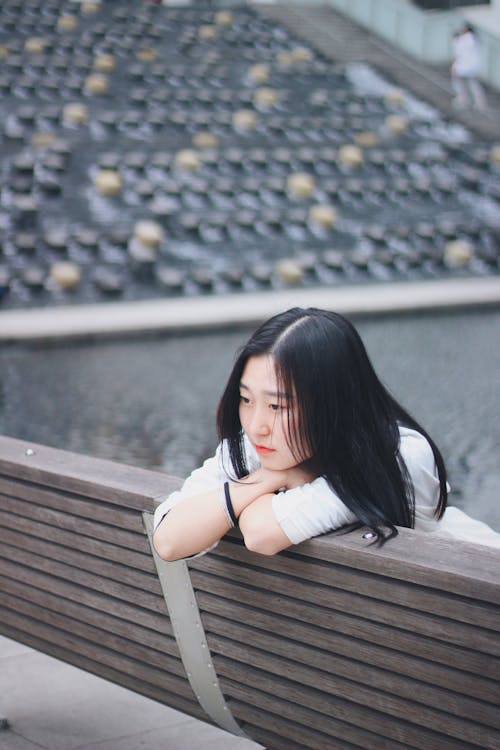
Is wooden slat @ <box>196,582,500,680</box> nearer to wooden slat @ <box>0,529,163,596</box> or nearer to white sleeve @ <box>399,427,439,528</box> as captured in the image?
wooden slat @ <box>0,529,163,596</box>

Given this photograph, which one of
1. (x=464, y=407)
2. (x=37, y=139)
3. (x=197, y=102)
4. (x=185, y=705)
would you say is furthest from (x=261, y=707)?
(x=197, y=102)

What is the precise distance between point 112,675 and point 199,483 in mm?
616

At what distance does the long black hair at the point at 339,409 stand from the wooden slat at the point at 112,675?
2.10 feet

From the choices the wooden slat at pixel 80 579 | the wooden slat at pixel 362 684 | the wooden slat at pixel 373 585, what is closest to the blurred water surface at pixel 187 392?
the wooden slat at pixel 80 579

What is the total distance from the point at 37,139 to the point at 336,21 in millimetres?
9583

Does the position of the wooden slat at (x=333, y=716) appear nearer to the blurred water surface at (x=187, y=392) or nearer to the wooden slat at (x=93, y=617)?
the wooden slat at (x=93, y=617)

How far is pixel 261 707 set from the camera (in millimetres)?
1978

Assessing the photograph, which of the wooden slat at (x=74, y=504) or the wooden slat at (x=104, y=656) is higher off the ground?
the wooden slat at (x=74, y=504)

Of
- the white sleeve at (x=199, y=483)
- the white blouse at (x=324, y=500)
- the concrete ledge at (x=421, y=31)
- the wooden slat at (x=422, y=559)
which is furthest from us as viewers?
the concrete ledge at (x=421, y=31)

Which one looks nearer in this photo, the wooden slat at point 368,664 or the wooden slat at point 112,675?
the wooden slat at point 368,664

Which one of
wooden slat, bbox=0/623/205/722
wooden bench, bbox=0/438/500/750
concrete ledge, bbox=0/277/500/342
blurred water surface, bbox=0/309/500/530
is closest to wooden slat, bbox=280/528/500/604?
wooden bench, bbox=0/438/500/750

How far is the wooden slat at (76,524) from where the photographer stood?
211 cm

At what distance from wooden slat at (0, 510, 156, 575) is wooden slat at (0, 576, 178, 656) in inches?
4.7

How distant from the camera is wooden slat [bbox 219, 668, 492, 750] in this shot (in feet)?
5.32
